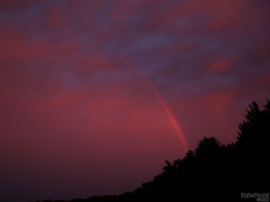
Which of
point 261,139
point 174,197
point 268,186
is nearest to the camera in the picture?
point 268,186

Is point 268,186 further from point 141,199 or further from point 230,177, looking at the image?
point 141,199

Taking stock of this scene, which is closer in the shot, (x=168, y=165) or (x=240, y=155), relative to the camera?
(x=168, y=165)

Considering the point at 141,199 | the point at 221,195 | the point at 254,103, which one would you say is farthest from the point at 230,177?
the point at 254,103

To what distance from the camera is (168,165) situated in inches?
1102

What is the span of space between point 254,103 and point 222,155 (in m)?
23.8

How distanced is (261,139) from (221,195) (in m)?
6.51

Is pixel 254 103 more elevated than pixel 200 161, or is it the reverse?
pixel 254 103

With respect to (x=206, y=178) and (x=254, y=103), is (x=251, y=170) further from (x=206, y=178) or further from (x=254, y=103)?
(x=254, y=103)

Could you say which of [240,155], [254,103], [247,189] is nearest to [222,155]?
[240,155]

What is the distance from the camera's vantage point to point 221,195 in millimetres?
27844

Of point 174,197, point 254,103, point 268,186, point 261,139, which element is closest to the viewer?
point 268,186

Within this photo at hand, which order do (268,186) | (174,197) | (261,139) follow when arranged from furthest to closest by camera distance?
1. (261,139)
2. (174,197)
3. (268,186)

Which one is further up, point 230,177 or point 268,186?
point 230,177


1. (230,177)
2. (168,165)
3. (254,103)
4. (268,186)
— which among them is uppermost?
(254,103)
